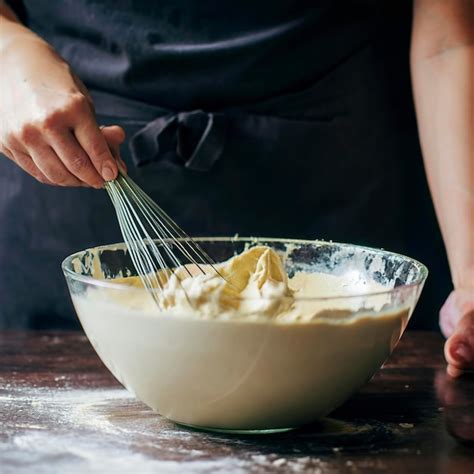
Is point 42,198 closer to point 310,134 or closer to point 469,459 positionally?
point 310,134

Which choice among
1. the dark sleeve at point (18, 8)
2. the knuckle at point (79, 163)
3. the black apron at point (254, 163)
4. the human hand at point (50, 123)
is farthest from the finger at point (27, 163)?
the dark sleeve at point (18, 8)

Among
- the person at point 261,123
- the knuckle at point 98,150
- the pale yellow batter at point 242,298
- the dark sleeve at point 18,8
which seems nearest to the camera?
the pale yellow batter at point 242,298

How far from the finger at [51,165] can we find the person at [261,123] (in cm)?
37

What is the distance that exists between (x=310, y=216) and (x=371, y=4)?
0.37 m

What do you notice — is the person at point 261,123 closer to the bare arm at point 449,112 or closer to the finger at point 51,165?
the bare arm at point 449,112

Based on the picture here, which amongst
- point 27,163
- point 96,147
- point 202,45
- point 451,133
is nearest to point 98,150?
point 96,147

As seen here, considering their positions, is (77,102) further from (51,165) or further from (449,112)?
(449,112)

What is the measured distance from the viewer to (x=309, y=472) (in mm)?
864

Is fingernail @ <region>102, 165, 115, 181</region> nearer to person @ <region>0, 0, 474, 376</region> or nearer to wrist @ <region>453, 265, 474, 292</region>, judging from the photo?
person @ <region>0, 0, 474, 376</region>

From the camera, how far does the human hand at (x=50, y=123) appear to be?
1032mm

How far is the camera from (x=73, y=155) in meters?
1.04

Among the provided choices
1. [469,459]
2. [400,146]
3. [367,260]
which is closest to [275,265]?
[367,260]

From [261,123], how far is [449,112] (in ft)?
0.99

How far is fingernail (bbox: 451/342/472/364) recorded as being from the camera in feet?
3.85
